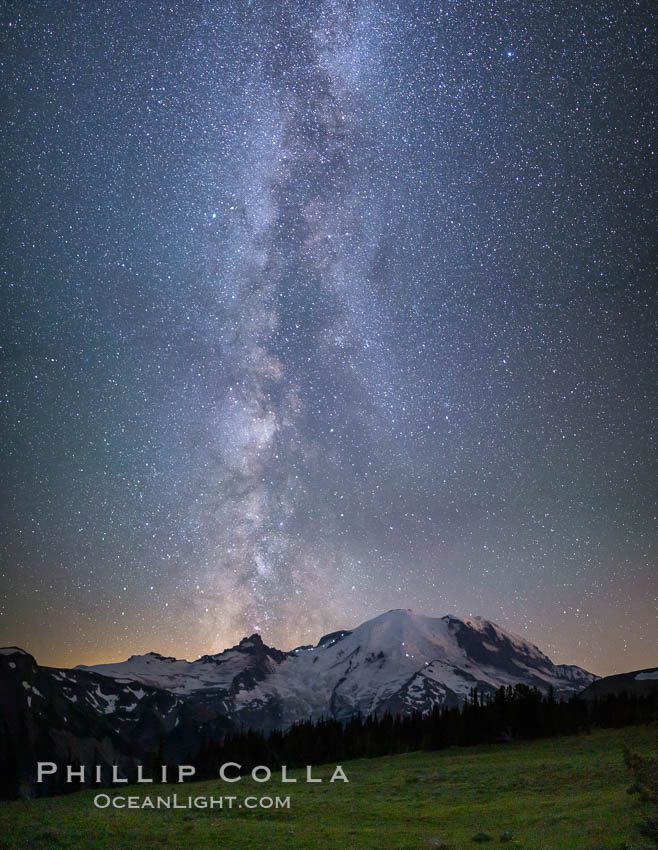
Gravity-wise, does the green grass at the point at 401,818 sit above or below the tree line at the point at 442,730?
above

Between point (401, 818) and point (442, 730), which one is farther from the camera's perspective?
point (442, 730)

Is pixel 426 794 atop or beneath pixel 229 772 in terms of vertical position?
atop

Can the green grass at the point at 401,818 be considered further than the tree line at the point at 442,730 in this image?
No

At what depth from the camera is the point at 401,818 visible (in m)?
29.5

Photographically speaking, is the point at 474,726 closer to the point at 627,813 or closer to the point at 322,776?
the point at 322,776

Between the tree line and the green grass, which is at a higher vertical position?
the green grass

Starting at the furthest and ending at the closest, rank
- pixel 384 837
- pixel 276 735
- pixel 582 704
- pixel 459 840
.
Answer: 1. pixel 276 735
2. pixel 582 704
3. pixel 384 837
4. pixel 459 840

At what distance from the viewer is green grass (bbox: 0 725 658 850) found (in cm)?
2284

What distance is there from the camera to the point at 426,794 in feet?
128

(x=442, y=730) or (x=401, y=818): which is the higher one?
(x=401, y=818)

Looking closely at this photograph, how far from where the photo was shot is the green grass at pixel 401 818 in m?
22.8

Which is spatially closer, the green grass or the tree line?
the green grass

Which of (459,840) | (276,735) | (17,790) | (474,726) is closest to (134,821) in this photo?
(459,840)

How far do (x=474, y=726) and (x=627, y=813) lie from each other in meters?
76.0
